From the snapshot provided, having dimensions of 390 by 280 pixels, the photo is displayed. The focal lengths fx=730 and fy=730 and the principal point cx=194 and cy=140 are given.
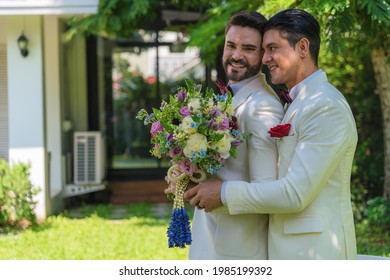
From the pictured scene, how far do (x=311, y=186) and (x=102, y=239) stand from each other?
20.4 feet

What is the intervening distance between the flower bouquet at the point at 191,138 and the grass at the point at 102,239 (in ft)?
14.2

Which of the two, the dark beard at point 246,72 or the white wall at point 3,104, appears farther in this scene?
the white wall at point 3,104

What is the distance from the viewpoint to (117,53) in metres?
13.6

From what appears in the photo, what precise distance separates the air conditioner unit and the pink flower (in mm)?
9206

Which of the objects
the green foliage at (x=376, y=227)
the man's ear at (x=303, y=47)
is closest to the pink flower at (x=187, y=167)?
the man's ear at (x=303, y=47)

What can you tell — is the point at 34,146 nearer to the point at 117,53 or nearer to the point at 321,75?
the point at 117,53

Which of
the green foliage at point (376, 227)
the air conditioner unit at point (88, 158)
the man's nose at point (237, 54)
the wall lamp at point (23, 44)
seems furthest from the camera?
the air conditioner unit at point (88, 158)

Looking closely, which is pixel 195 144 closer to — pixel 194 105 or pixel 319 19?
pixel 194 105

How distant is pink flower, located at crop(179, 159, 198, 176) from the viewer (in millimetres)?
3232

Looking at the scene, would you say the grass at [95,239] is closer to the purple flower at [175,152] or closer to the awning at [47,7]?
the awning at [47,7]

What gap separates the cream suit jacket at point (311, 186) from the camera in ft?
9.98

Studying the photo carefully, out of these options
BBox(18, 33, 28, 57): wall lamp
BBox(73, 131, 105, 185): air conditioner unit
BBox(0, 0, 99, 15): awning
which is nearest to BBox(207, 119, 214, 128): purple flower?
BBox(0, 0, 99, 15): awning
